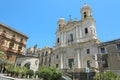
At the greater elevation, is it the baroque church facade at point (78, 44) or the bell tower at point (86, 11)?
the bell tower at point (86, 11)

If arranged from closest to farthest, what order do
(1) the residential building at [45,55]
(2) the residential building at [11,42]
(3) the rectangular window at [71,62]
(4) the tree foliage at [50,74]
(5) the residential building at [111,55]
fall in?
(4) the tree foliage at [50,74] → (5) the residential building at [111,55] → (2) the residential building at [11,42] → (3) the rectangular window at [71,62] → (1) the residential building at [45,55]

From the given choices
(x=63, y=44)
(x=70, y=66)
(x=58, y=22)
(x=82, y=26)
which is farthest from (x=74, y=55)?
(x=58, y=22)

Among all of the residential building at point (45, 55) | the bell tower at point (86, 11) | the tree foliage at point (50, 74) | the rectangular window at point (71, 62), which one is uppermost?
the bell tower at point (86, 11)

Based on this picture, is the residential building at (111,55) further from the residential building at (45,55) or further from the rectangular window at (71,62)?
the residential building at (45,55)

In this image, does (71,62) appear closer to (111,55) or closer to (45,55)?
(111,55)

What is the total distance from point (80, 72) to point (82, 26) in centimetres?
1653

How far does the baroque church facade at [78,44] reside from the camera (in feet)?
124

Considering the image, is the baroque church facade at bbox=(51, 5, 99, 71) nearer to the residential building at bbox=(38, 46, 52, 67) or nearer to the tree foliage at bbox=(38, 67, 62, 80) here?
the residential building at bbox=(38, 46, 52, 67)

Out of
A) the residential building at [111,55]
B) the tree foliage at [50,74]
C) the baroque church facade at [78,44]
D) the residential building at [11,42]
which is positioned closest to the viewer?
the tree foliage at [50,74]

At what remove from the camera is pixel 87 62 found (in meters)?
37.5

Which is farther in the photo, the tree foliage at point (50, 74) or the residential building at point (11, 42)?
the residential building at point (11, 42)

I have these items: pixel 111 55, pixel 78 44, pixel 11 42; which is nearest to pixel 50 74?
pixel 111 55

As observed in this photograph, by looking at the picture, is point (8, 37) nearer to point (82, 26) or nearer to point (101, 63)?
point (82, 26)

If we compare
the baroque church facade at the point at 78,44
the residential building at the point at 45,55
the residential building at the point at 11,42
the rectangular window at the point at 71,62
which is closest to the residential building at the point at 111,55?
the baroque church facade at the point at 78,44
